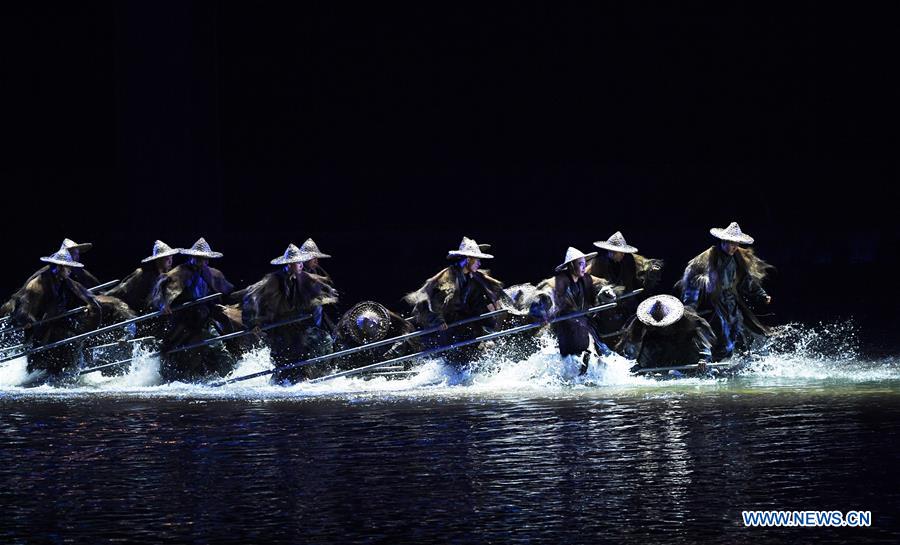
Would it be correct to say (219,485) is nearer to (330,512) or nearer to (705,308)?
(330,512)

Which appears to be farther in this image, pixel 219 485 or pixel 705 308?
pixel 705 308

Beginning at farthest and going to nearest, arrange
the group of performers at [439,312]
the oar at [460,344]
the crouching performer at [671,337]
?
the group of performers at [439,312]
the oar at [460,344]
the crouching performer at [671,337]

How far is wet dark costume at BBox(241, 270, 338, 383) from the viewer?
16.4 meters

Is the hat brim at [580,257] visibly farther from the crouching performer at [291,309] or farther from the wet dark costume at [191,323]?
the wet dark costume at [191,323]

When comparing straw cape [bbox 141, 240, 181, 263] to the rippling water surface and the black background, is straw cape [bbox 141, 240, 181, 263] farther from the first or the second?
the black background

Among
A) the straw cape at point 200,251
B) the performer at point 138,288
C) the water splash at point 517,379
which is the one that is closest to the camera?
the water splash at point 517,379

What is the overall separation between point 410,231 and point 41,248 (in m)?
6.71

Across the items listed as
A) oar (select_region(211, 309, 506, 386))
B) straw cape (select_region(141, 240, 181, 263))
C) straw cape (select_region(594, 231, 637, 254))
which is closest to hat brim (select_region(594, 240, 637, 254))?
straw cape (select_region(594, 231, 637, 254))

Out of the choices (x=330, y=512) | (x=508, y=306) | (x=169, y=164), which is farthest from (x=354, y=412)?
(x=169, y=164)

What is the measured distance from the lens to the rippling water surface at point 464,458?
391 inches

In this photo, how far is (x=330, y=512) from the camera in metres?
10.3

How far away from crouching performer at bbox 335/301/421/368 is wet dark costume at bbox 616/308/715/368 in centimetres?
231

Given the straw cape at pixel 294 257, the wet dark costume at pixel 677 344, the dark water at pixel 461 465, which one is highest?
the straw cape at pixel 294 257

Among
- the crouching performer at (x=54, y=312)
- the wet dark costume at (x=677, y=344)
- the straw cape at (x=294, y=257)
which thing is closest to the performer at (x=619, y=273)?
the wet dark costume at (x=677, y=344)
